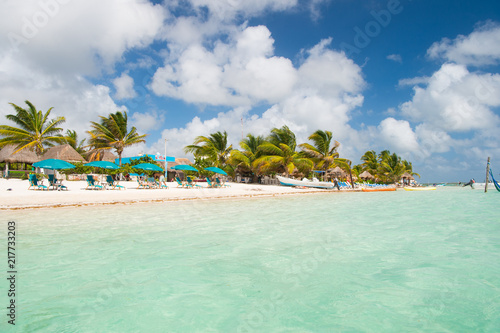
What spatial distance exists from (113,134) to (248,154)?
570 inches

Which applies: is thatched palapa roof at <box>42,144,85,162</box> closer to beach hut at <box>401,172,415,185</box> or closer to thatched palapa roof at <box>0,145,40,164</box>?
thatched palapa roof at <box>0,145,40,164</box>

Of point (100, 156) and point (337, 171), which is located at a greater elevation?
point (100, 156)

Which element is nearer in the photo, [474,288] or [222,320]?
[222,320]

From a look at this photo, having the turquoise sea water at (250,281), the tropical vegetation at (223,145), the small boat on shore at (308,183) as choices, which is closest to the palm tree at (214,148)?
the tropical vegetation at (223,145)

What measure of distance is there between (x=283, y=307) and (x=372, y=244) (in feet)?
10.3

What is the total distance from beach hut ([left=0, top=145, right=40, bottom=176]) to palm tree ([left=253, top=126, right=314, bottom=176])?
75.1 feet

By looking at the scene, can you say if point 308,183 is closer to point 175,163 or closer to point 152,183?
point 152,183

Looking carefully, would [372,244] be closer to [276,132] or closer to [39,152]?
[276,132]

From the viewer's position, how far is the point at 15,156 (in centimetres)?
2681

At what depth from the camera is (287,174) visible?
28125 millimetres

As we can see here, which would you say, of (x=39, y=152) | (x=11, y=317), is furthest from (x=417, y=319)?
(x=39, y=152)

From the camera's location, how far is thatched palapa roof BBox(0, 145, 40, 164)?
26.6 m

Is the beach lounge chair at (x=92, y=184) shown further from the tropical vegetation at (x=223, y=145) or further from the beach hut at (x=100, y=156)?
the beach hut at (x=100, y=156)

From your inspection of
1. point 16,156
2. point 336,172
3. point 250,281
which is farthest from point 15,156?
point 250,281
